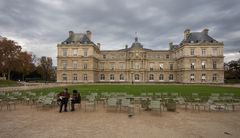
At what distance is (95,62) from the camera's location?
176ft

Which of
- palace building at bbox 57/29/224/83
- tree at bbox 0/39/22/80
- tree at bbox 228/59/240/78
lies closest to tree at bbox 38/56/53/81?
palace building at bbox 57/29/224/83

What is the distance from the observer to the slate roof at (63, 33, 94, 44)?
50.8 metres

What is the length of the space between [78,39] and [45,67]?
1853 cm

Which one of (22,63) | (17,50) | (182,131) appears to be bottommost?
(182,131)

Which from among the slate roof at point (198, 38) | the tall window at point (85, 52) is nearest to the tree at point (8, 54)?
the tall window at point (85, 52)

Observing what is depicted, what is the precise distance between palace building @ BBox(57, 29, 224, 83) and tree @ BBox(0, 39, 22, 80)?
11379 millimetres

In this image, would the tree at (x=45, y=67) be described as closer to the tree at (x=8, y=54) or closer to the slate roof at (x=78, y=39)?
the slate roof at (x=78, y=39)

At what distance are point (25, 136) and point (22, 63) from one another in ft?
141

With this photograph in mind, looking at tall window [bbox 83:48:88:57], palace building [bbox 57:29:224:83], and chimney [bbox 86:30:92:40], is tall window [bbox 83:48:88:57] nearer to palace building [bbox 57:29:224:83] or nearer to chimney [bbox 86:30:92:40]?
palace building [bbox 57:29:224:83]

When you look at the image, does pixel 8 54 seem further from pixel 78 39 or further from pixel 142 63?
pixel 142 63

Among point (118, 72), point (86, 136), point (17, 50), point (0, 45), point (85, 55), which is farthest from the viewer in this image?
point (118, 72)

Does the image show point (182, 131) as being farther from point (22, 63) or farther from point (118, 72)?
point (118, 72)

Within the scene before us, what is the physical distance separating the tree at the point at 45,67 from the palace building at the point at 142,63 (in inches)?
Answer: 496

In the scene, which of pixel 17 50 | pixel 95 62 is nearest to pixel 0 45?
pixel 17 50
